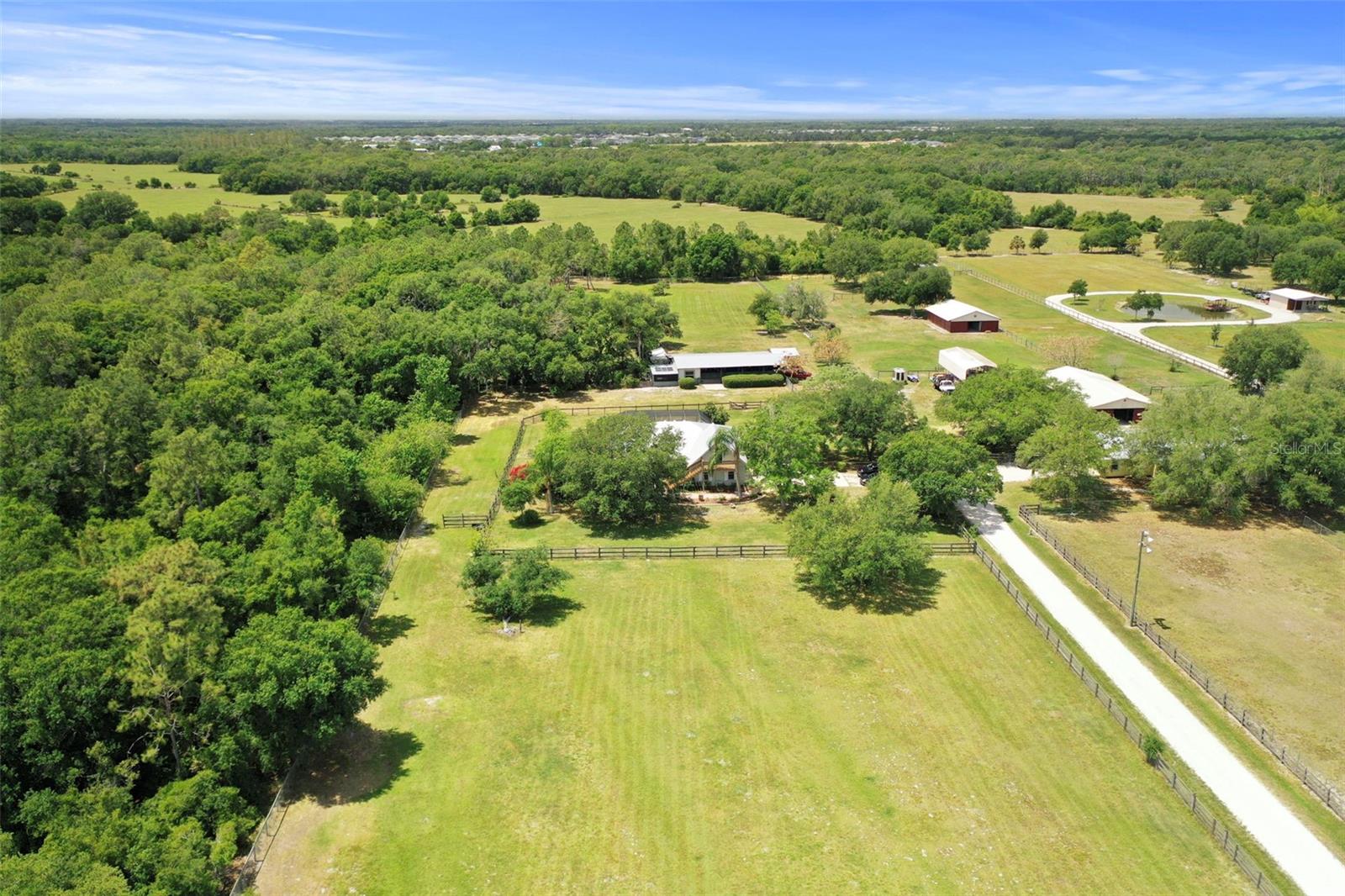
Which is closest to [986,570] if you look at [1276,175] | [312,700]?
[312,700]

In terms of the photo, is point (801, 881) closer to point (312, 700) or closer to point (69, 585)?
point (312, 700)

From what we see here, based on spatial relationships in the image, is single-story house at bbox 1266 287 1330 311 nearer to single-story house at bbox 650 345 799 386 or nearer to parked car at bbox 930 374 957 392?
parked car at bbox 930 374 957 392

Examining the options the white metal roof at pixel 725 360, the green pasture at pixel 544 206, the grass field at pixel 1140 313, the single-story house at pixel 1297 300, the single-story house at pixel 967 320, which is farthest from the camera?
the green pasture at pixel 544 206

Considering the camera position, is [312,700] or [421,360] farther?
[421,360]

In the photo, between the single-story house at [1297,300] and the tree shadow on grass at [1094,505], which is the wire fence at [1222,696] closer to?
the tree shadow on grass at [1094,505]

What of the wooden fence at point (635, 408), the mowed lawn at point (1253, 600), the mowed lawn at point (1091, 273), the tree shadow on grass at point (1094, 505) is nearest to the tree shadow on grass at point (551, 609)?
the mowed lawn at point (1253, 600)

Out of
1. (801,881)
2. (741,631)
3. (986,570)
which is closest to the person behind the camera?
(801,881)

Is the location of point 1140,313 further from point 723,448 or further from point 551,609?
point 551,609

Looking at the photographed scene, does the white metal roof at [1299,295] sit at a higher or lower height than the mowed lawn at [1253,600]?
higher
